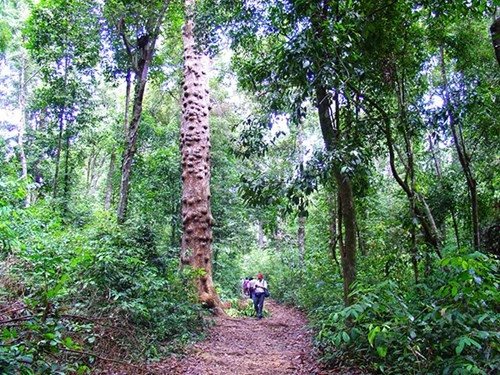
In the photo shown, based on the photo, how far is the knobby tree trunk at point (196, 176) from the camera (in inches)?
345

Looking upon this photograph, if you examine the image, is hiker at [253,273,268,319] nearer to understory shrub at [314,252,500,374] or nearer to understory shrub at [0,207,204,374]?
understory shrub at [0,207,204,374]

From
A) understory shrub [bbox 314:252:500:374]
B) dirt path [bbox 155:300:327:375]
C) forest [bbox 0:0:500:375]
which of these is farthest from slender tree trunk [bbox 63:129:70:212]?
understory shrub [bbox 314:252:500:374]

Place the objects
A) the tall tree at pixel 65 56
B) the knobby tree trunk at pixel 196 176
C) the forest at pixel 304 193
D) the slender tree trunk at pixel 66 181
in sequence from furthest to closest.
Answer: the slender tree trunk at pixel 66 181 < the tall tree at pixel 65 56 < the knobby tree trunk at pixel 196 176 < the forest at pixel 304 193

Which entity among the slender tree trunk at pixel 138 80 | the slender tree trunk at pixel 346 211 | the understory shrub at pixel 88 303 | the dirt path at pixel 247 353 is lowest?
the dirt path at pixel 247 353

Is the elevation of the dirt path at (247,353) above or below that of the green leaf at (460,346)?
below

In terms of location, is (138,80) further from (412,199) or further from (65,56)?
(412,199)

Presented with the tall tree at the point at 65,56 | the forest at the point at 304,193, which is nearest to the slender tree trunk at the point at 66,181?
the tall tree at the point at 65,56

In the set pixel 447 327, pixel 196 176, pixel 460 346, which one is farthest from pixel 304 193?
pixel 196 176

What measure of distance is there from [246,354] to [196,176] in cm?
447

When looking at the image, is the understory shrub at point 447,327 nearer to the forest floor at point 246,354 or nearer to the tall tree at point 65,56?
the forest floor at point 246,354

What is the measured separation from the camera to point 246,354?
6266mm

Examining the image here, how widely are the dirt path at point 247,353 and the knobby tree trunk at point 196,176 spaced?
39.4 inches

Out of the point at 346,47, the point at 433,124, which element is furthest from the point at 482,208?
the point at 346,47

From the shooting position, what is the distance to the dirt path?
203 inches
